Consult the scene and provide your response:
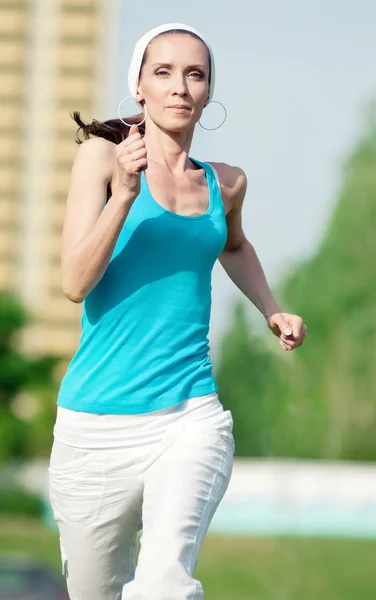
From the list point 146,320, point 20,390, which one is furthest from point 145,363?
point 20,390

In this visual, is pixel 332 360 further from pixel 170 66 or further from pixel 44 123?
pixel 170 66

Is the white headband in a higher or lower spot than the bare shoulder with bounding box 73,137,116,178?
higher

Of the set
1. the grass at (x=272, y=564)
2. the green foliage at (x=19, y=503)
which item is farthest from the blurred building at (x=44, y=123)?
the grass at (x=272, y=564)

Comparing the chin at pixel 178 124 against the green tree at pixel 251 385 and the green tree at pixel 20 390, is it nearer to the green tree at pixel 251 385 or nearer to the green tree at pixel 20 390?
the green tree at pixel 251 385

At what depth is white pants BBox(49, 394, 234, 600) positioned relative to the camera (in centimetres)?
264

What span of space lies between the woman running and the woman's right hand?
6 centimetres

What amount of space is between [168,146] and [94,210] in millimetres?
278

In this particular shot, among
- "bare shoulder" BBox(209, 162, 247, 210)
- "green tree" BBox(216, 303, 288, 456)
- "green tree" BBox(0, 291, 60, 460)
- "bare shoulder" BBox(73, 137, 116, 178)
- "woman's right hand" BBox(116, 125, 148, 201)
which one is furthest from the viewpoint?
"green tree" BBox(0, 291, 60, 460)

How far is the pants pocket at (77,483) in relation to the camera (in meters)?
2.79

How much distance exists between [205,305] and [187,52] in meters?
0.54

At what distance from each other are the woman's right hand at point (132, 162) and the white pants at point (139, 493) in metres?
0.48

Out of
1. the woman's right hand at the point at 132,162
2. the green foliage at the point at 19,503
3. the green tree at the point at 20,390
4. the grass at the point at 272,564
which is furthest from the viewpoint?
the green tree at the point at 20,390

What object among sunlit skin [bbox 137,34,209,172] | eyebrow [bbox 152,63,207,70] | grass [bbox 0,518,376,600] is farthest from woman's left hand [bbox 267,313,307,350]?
grass [bbox 0,518,376,600]

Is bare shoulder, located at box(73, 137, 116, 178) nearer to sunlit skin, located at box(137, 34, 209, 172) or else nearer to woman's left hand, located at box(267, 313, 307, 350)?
sunlit skin, located at box(137, 34, 209, 172)
